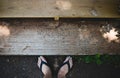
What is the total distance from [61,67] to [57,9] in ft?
2.51

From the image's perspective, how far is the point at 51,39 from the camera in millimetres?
2859

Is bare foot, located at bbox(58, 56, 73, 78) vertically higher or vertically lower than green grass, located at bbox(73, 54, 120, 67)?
lower

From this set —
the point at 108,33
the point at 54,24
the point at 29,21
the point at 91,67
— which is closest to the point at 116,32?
the point at 108,33

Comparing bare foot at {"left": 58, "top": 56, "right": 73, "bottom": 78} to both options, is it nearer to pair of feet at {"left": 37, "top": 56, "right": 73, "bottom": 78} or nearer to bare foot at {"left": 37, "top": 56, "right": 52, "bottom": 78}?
pair of feet at {"left": 37, "top": 56, "right": 73, "bottom": 78}

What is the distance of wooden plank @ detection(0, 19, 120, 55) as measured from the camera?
2838mm

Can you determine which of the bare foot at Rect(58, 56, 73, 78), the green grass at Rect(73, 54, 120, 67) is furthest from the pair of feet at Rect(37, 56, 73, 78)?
the green grass at Rect(73, 54, 120, 67)

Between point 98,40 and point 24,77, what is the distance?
1088 millimetres

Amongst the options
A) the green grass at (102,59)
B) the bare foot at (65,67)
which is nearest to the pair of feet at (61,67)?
the bare foot at (65,67)

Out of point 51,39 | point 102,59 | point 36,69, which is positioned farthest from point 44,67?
point 102,59

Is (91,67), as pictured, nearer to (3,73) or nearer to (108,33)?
(108,33)

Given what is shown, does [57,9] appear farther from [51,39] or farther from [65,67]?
[65,67]

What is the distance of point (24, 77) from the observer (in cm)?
284

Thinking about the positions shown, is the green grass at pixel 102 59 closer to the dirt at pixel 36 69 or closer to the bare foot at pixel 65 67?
the dirt at pixel 36 69

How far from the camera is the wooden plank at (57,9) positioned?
9.17 feet
